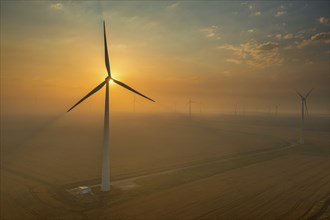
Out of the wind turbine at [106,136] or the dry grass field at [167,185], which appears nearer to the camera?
the dry grass field at [167,185]

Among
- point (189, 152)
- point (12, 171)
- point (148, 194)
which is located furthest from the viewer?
point (189, 152)

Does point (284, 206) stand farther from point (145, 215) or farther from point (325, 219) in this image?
point (145, 215)

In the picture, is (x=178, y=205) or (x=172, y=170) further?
(x=172, y=170)

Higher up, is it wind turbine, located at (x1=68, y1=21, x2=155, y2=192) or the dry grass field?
wind turbine, located at (x1=68, y1=21, x2=155, y2=192)

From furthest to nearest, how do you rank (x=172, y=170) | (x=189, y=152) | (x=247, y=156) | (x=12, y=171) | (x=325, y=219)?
(x=189, y=152) → (x=247, y=156) → (x=172, y=170) → (x=12, y=171) → (x=325, y=219)

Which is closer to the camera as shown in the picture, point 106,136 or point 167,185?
point 106,136

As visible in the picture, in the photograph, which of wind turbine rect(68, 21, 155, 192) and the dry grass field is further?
wind turbine rect(68, 21, 155, 192)

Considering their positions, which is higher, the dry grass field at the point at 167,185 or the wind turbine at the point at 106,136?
the wind turbine at the point at 106,136

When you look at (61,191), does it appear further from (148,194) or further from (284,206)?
(284,206)

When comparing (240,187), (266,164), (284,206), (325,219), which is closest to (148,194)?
(240,187)

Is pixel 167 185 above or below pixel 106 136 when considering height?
below

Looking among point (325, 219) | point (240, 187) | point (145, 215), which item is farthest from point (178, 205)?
point (325, 219)
